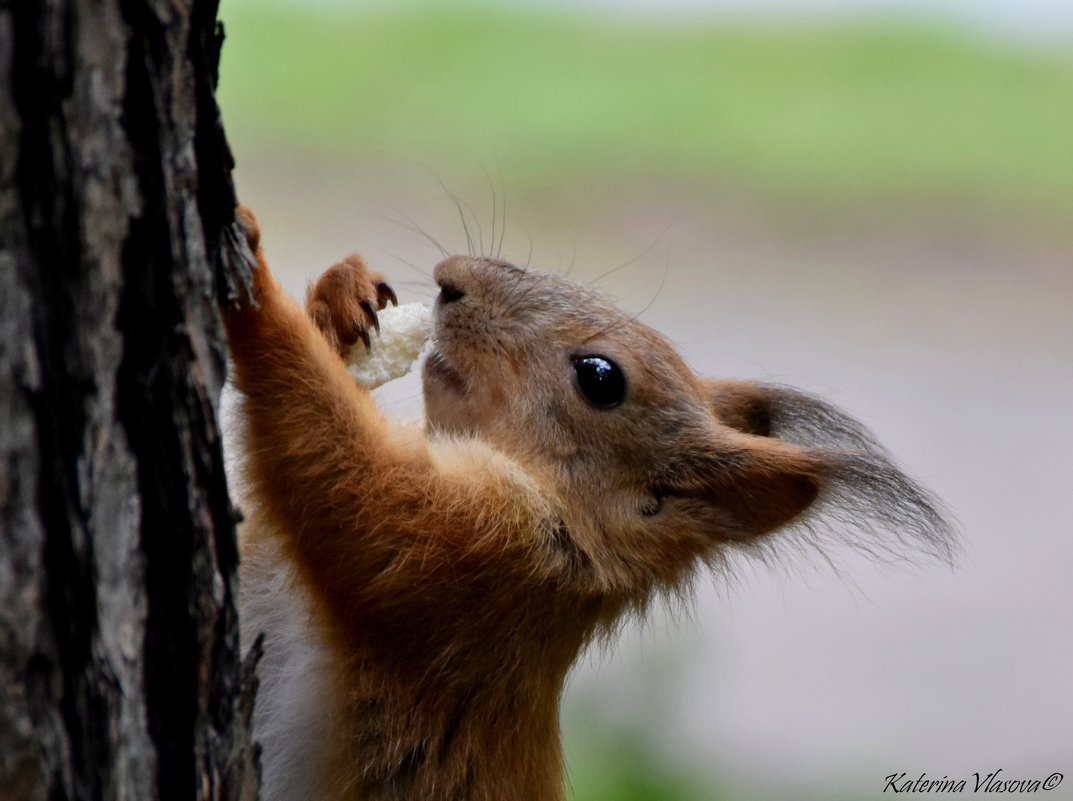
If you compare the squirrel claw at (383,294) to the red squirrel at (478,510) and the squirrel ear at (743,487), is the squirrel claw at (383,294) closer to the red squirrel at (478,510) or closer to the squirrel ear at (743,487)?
the red squirrel at (478,510)

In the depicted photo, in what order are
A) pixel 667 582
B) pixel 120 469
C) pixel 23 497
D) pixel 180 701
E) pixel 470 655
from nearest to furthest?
1. pixel 23 497
2. pixel 120 469
3. pixel 180 701
4. pixel 470 655
5. pixel 667 582

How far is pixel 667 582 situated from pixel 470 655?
58 cm

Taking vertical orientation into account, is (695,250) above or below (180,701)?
above

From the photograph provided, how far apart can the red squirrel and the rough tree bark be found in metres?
0.49

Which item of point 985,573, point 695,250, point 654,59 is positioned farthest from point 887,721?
point 654,59

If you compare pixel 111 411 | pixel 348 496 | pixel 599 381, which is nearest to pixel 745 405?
pixel 599 381

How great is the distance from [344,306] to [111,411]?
120 centimetres

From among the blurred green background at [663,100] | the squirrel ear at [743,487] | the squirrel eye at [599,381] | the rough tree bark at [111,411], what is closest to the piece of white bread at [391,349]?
the squirrel eye at [599,381]

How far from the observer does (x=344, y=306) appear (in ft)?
8.41

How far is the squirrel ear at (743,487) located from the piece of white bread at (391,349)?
62 centimetres

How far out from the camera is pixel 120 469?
1407mm

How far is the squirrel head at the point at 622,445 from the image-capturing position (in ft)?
9.00

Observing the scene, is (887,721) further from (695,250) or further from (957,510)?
(695,250)

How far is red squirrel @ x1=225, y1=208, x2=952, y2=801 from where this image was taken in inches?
91.9
